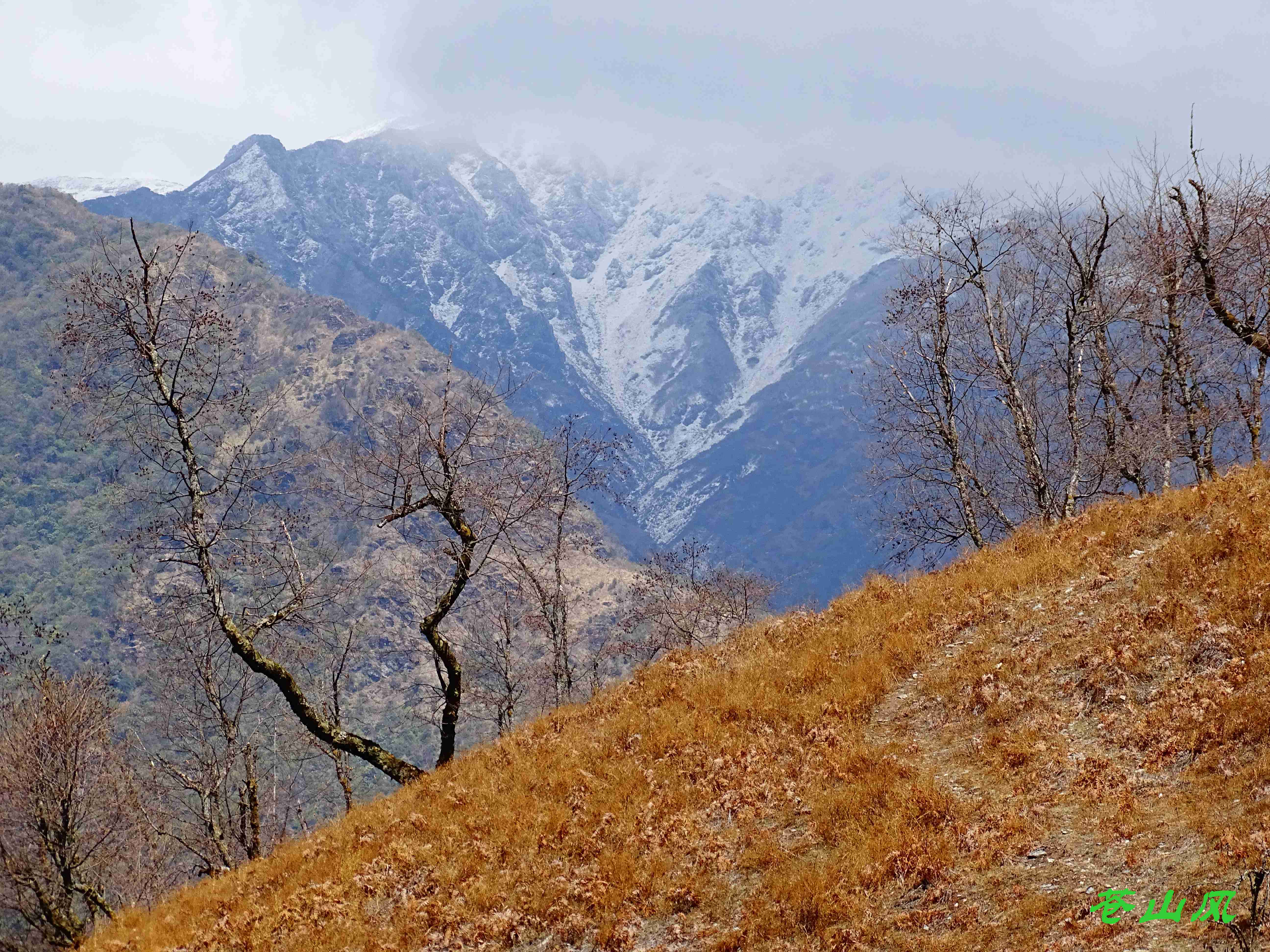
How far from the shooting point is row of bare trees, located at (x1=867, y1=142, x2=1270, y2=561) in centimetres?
2350

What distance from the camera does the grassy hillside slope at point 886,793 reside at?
9258mm

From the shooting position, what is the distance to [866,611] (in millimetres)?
17094

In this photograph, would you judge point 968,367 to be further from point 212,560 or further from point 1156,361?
point 212,560

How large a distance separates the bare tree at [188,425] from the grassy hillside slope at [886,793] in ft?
16.4

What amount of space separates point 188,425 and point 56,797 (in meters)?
17.2

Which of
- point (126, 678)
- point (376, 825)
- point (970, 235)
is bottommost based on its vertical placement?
point (376, 825)

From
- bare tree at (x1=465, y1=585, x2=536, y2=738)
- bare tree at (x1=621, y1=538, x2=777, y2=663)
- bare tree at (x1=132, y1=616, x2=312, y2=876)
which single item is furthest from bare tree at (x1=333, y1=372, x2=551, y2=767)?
bare tree at (x1=621, y1=538, x2=777, y2=663)

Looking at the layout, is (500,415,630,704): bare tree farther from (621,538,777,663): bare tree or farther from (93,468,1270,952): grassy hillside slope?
(93,468,1270,952): grassy hillside slope

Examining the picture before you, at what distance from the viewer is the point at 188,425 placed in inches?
757

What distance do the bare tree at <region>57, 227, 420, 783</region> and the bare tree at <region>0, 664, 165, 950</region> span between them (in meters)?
10.3

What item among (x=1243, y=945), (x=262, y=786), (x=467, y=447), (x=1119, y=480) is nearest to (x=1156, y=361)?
(x=1119, y=480)

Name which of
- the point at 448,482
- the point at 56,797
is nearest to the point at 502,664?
the point at 56,797

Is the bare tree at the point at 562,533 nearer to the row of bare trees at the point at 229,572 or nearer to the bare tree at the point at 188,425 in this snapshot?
the row of bare trees at the point at 229,572

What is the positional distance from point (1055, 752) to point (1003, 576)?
5.51m
